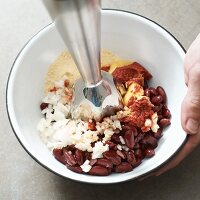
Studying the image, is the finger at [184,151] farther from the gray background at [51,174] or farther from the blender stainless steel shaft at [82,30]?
the blender stainless steel shaft at [82,30]

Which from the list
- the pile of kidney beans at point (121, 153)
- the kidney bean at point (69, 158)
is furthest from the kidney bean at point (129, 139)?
the kidney bean at point (69, 158)

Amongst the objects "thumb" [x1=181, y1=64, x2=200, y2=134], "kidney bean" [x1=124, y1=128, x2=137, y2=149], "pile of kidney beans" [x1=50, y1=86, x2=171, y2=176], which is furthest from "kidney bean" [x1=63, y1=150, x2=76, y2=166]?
"thumb" [x1=181, y1=64, x2=200, y2=134]

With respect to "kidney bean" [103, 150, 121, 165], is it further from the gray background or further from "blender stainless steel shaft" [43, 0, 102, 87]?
"blender stainless steel shaft" [43, 0, 102, 87]

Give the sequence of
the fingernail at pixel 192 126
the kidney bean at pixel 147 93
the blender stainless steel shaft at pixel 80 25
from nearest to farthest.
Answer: the blender stainless steel shaft at pixel 80 25, the fingernail at pixel 192 126, the kidney bean at pixel 147 93

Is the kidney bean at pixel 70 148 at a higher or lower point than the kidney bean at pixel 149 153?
higher

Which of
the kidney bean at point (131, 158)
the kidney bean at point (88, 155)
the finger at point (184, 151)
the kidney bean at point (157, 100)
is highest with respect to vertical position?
the kidney bean at point (88, 155)

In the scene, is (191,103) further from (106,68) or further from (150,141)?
(106,68)
